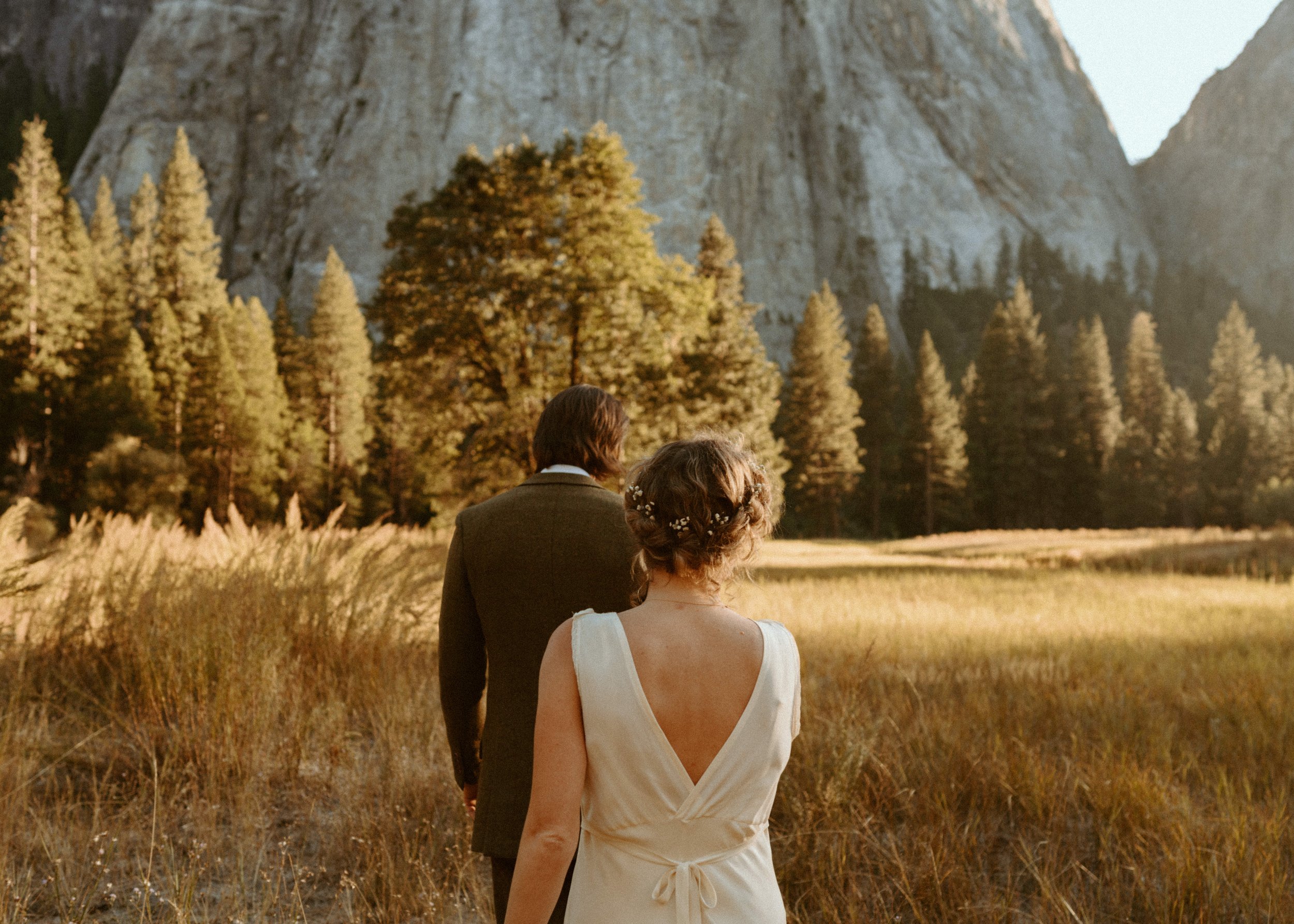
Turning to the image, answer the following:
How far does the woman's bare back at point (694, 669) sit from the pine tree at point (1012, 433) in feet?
191

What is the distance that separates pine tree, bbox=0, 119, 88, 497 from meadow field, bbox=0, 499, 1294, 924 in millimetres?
30345

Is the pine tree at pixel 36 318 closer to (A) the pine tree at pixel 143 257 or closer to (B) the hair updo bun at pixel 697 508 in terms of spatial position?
(A) the pine tree at pixel 143 257

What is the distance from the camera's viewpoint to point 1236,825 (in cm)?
391

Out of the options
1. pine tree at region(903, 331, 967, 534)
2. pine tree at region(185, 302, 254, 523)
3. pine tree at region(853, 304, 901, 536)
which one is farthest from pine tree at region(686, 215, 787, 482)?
pine tree at region(185, 302, 254, 523)

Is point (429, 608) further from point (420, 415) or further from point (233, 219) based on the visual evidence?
point (233, 219)

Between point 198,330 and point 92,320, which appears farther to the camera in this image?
point 198,330

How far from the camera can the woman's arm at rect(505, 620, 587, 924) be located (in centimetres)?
174

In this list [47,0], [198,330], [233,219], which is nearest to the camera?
[198,330]

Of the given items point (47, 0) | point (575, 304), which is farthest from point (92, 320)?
point (47, 0)

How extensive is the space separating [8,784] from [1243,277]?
15889 cm

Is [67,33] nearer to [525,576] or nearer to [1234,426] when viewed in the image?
[1234,426]

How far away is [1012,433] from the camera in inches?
2260

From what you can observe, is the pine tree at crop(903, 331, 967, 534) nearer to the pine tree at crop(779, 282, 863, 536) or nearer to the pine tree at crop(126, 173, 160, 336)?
the pine tree at crop(779, 282, 863, 536)

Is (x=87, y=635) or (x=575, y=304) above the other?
(x=575, y=304)
